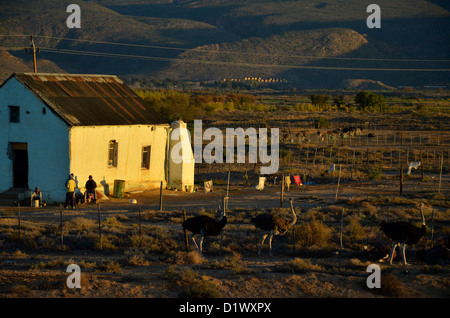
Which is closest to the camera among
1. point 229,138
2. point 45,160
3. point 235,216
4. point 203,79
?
point 235,216

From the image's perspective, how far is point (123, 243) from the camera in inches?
748

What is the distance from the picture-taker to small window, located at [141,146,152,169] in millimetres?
30266

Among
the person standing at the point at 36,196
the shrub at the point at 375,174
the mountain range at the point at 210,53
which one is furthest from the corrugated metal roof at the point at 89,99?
the mountain range at the point at 210,53

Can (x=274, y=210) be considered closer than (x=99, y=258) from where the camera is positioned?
No

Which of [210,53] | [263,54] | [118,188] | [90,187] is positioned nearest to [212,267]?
[90,187]

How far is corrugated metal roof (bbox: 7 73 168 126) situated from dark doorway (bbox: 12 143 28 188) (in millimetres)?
2333

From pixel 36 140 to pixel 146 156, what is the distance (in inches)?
199

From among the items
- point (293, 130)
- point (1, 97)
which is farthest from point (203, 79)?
point (1, 97)

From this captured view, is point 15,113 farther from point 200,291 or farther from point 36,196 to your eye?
point 200,291

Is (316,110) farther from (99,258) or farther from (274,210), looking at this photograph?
(99,258)

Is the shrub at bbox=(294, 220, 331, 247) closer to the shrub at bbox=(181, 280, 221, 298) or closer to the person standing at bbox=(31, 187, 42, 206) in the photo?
the shrub at bbox=(181, 280, 221, 298)

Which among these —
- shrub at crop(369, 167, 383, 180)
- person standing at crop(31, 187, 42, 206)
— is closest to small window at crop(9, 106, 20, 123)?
person standing at crop(31, 187, 42, 206)
